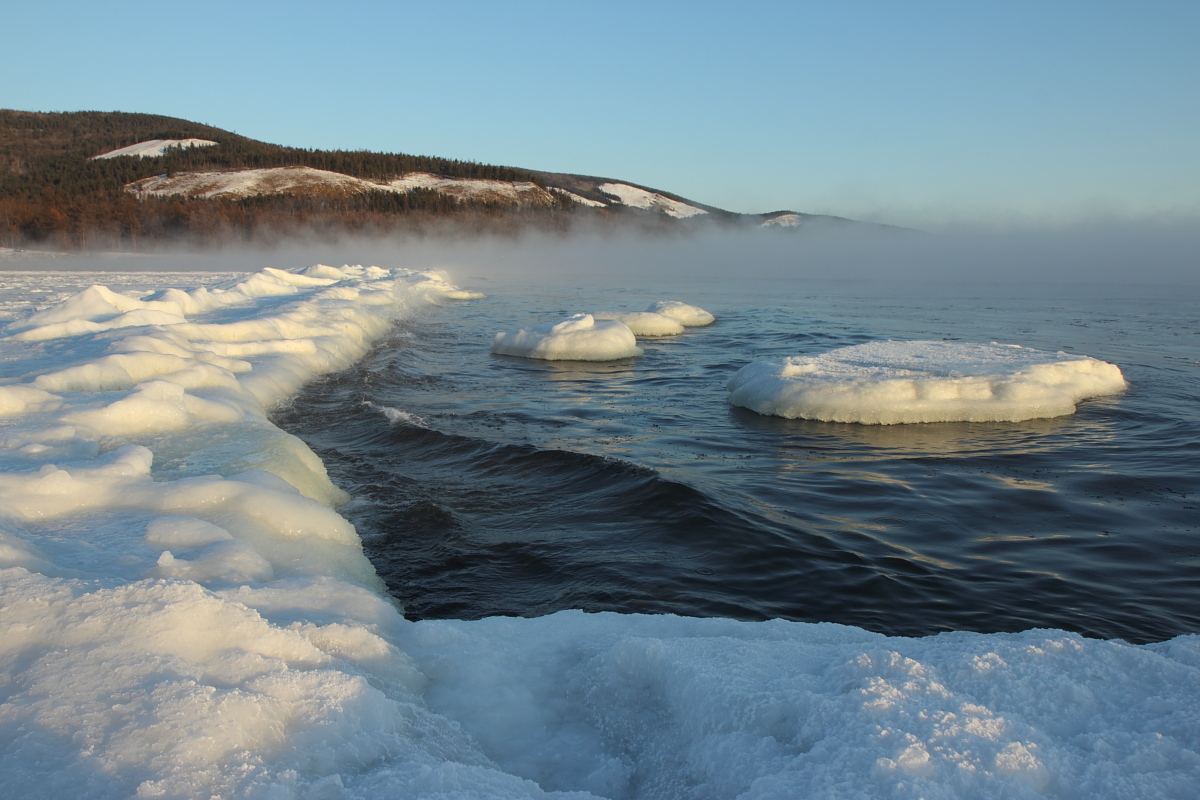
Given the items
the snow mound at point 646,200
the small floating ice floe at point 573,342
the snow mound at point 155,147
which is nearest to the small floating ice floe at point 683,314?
the small floating ice floe at point 573,342

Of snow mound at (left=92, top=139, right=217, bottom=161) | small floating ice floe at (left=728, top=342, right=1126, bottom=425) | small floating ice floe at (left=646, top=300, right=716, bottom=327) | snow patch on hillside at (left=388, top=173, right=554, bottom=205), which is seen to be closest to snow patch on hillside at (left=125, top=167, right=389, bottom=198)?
snow patch on hillside at (left=388, top=173, right=554, bottom=205)

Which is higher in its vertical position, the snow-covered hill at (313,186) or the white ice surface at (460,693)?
the snow-covered hill at (313,186)

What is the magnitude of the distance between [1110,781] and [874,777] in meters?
0.53

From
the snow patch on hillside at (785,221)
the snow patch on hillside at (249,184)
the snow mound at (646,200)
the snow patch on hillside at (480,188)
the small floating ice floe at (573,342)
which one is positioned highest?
the snow mound at (646,200)

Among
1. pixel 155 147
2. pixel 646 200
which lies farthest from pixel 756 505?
pixel 646 200

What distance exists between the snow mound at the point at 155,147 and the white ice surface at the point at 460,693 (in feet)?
309

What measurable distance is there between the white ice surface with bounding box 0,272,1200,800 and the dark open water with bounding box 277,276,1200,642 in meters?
0.92

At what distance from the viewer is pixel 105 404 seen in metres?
4.68

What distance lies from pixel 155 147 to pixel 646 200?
3071 inches

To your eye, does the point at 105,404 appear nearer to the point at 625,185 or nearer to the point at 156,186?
the point at 156,186

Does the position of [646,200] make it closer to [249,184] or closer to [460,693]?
[249,184]

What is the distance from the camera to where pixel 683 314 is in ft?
56.7

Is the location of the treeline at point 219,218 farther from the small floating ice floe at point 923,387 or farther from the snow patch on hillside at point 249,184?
the small floating ice floe at point 923,387

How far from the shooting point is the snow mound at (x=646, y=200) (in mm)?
125500
